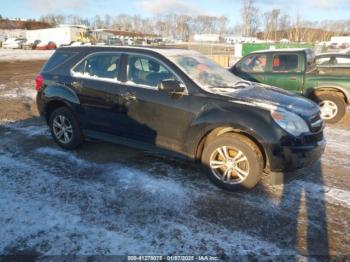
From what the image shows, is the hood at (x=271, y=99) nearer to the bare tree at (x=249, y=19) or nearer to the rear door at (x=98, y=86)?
the rear door at (x=98, y=86)

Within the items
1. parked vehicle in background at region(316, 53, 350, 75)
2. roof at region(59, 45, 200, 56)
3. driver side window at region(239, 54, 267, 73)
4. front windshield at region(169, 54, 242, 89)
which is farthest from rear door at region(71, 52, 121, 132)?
parked vehicle in background at region(316, 53, 350, 75)

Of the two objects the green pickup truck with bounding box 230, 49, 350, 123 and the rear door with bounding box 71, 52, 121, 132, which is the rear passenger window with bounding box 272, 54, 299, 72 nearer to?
the green pickup truck with bounding box 230, 49, 350, 123

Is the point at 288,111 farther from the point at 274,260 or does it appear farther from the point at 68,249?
the point at 68,249

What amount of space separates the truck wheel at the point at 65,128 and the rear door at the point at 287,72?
487 cm

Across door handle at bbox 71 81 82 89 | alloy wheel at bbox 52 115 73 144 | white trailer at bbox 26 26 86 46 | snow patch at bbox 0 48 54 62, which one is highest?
white trailer at bbox 26 26 86 46

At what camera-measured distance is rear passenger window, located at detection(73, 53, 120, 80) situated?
475cm

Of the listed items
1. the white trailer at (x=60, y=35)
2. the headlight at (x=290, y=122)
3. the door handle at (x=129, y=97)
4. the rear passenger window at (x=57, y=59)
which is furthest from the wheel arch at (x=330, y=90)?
the white trailer at (x=60, y=35)

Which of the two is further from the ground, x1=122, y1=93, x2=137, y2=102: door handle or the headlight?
x1=122, y1=93, x2=137, y2=102: door handle

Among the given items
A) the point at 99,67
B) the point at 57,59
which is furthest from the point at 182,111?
the point at 57,59

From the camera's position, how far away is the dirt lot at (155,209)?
2.98 m

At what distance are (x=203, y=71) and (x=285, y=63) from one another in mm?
3992

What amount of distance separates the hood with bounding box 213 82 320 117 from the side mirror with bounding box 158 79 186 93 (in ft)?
1.77

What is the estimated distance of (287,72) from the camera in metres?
7.69

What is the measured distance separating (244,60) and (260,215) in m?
5.56
